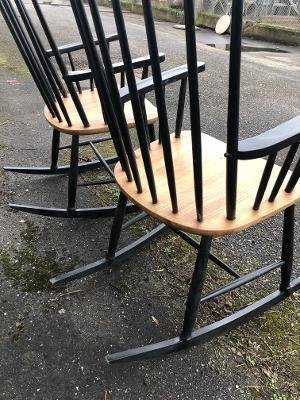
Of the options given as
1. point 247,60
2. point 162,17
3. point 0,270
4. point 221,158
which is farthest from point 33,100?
point 162,17

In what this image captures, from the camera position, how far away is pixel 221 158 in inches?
50.3

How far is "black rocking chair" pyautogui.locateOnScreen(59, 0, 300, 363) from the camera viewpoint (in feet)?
2.39

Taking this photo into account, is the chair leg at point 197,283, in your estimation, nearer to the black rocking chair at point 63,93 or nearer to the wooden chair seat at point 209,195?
the wooden chair seat at point 209,195

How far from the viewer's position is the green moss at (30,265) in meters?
1.44

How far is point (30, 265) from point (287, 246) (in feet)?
A: 3.25

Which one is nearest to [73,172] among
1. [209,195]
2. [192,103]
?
[209,195]

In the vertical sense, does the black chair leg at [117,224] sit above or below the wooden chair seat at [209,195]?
below

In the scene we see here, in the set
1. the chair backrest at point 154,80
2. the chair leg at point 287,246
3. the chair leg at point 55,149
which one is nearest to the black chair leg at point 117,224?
the chair backrest at point 154,80

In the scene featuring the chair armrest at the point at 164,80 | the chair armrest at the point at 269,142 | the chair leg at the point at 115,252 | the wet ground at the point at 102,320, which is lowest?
the wet ground at the point at 102,320

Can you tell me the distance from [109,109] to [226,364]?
0.87 meters

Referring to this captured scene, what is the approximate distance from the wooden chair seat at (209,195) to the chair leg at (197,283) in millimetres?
94

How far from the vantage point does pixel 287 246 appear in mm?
1284

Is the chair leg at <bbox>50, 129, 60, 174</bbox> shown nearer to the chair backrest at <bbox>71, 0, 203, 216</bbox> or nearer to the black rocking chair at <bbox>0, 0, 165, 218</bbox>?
the black rocking chair at <bbox>0, 0, 165, 218</bbox>

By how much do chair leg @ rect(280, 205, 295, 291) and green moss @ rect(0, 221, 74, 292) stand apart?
2.72ft
